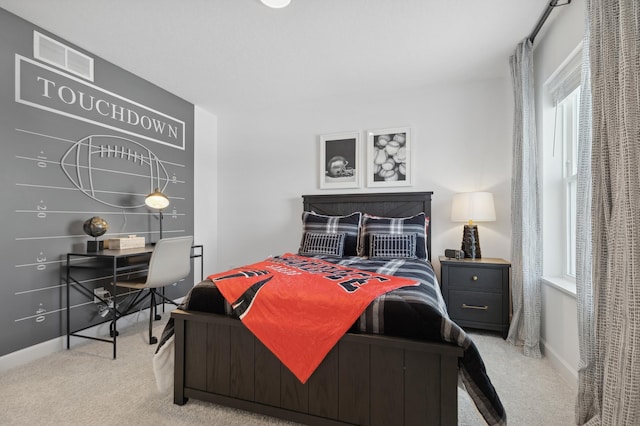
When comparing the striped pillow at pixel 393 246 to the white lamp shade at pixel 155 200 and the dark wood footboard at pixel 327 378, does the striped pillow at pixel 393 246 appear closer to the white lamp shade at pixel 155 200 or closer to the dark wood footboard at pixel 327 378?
the dark wood footboard at pixel 327 378

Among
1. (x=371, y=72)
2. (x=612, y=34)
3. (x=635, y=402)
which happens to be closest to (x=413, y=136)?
(x=371, y=72)

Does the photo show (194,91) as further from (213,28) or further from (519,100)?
(519,100)

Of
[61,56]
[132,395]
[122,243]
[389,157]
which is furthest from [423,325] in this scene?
[61,56]

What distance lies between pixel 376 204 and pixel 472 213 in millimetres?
982

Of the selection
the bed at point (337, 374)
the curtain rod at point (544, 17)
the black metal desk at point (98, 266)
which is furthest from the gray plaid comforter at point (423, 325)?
the curtain rod at point (544, 17)

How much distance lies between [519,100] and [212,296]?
288 cm

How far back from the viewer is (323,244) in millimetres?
3023

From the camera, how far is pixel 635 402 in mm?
1002

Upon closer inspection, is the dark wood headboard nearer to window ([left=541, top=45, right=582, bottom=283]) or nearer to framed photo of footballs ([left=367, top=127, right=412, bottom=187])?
framed photo of footballs ([left=367, top=127, right=412, bottom=187])

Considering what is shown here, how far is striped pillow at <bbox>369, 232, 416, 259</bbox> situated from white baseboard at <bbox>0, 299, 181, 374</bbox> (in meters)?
2.50

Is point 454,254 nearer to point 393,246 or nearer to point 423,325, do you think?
point 393,246

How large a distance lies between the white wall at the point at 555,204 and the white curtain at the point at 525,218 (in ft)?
0.23

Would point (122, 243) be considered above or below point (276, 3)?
below

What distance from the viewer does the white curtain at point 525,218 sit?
2361 millimetres
